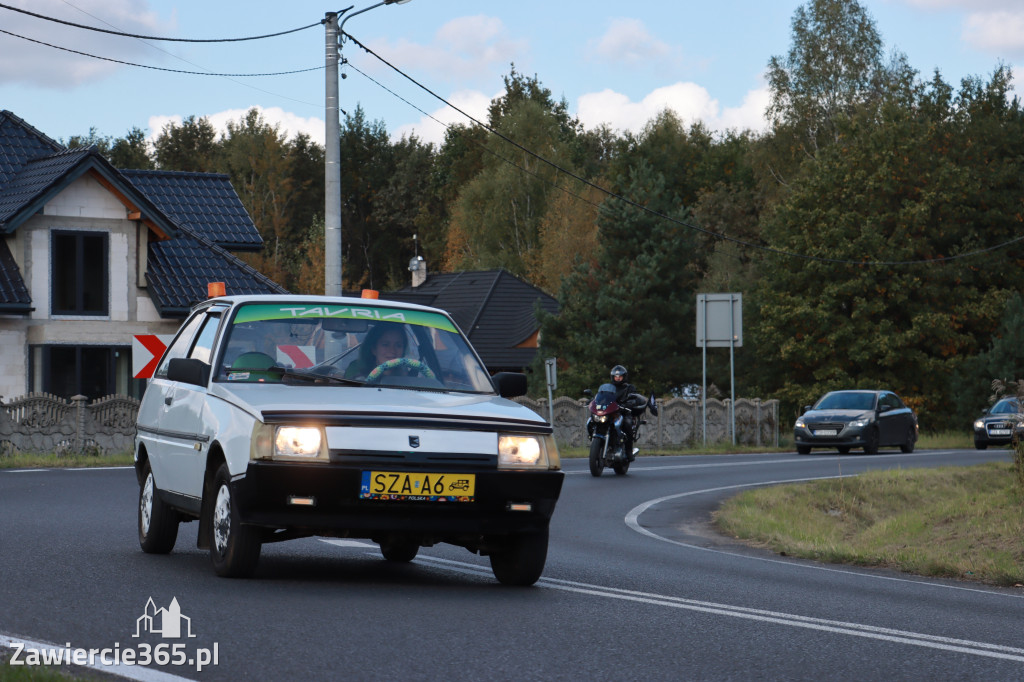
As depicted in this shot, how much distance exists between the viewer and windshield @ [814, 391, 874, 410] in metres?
36.9

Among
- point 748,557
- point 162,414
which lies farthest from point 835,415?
point 162,414

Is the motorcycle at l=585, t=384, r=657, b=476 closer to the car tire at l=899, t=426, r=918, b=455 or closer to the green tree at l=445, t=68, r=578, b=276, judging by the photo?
the car tire at l=899, t=426, r=918, b=455

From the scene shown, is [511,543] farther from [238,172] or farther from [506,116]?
[238,172]

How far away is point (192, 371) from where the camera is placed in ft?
32.2

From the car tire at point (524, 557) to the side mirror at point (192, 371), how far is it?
214 cm

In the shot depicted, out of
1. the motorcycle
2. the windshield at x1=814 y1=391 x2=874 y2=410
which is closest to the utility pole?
the motorcycle

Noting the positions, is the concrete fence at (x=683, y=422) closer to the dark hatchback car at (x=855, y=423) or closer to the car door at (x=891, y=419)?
the dark hatchback car at (x=855, y=423)

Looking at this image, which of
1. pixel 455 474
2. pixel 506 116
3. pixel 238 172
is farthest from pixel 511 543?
pixel 238 172

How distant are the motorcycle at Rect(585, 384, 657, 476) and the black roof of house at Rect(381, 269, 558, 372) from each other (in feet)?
144

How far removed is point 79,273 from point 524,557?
27632 mm

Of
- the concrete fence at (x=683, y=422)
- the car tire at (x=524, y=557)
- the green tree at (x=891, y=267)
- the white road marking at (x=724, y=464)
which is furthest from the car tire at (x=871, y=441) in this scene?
the car tire at (x=524, y=557)

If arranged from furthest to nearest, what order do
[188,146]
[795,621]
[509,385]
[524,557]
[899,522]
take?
1. [188,146]
2. [899,522]
3. [509,385]
4. [524,557]
5. [795,621]

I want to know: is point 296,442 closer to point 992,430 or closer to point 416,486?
point 416,486

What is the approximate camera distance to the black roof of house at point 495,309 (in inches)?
2785
